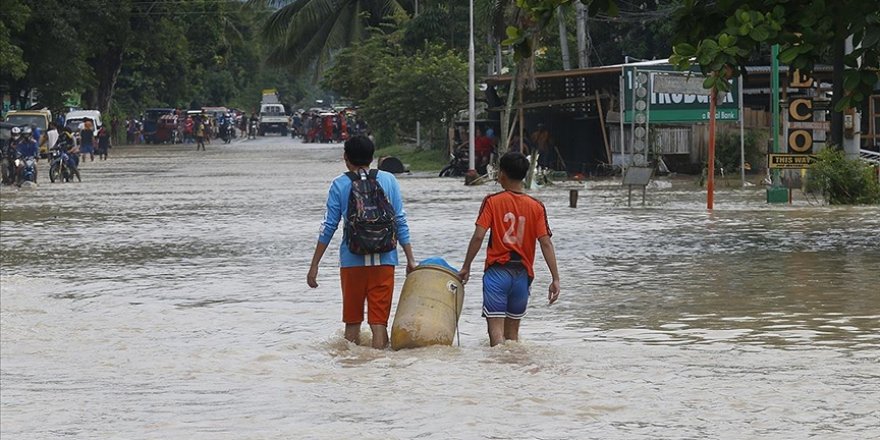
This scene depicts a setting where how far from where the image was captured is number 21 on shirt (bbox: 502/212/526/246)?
10094 millimetres

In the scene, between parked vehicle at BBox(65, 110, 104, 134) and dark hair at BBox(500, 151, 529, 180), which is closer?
dark hair at BBox(500, 151, 529, 180)

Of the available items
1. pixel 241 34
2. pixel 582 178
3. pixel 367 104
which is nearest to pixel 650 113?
pixel 582 178

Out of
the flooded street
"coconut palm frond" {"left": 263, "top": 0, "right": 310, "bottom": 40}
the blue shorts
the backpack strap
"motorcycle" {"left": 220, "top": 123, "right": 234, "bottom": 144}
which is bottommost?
the flooded street

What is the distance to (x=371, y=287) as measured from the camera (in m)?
10.2

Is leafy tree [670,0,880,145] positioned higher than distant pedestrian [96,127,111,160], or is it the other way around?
leafy tree [670,0,880,145]

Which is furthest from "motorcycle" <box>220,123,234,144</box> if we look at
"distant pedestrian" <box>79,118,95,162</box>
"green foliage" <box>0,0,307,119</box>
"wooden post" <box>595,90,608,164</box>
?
"wooden post" <box>595,90,608,164</box>

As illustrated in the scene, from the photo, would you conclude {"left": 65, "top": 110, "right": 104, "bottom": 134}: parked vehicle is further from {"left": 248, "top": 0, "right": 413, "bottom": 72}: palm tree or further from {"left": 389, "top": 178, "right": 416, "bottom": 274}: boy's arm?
{"left": 389, "top": 178, "right": 416, "bottom": 274}: boy's arm

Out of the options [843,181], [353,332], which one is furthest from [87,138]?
[353,332]

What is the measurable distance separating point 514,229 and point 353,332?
1.34 metres

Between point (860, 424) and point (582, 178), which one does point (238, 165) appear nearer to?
point (582, 178)

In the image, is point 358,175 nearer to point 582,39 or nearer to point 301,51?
point 582,39

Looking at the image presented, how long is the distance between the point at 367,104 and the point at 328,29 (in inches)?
628

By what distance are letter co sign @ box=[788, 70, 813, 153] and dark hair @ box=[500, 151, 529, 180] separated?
2100 cm

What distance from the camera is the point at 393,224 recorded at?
10.2m
